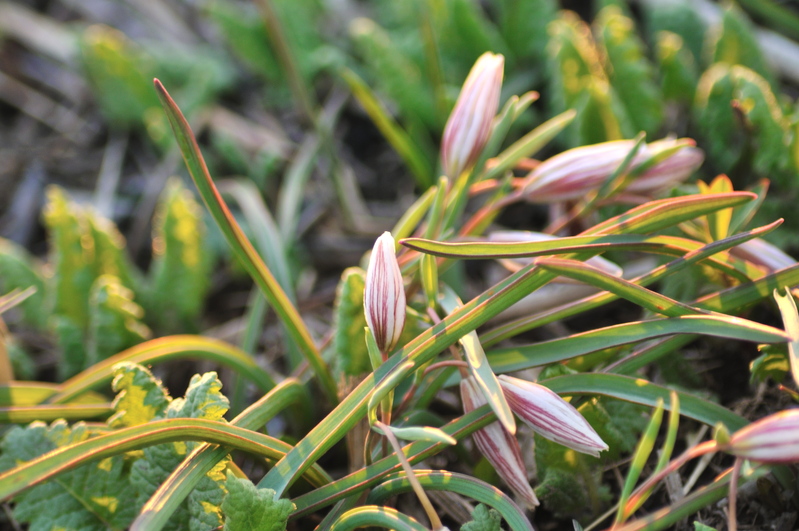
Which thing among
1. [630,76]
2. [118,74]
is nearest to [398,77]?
[630,76]

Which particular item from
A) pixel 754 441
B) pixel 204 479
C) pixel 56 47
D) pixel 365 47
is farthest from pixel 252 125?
pixel 754 441

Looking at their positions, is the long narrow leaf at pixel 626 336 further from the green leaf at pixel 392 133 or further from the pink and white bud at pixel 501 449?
the green leaf at pixel 392 133

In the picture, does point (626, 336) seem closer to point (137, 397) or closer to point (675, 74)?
point (137, 397)

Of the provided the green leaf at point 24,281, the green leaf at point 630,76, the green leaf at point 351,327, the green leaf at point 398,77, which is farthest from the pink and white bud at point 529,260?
the green leaf at point 24,281

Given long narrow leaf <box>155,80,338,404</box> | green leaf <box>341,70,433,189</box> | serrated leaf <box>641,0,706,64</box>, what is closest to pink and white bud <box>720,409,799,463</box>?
long narrow leaf <box>155,80,338,404</box>

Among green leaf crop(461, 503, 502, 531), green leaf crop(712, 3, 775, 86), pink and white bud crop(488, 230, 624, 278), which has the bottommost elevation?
green leaf crop(461, 503, 502, 531)

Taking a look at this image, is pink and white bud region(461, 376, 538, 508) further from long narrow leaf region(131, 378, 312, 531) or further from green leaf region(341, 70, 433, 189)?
green leaf region(341, 70, 433, 189)
